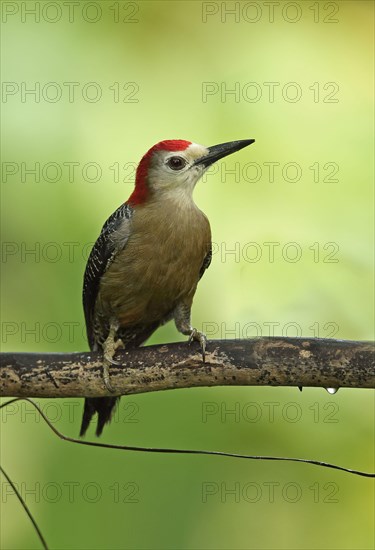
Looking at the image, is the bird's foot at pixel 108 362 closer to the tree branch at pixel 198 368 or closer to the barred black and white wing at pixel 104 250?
the tree branch at pixel 198 368

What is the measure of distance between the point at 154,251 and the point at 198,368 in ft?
2.92

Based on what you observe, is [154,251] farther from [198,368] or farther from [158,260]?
[198,368]

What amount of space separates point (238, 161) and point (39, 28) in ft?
4.76

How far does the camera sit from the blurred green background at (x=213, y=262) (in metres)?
4.25

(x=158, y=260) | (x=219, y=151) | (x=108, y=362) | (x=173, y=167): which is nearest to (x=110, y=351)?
(x=108, y=362)

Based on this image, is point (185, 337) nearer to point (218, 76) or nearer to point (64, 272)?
point (64, 272)

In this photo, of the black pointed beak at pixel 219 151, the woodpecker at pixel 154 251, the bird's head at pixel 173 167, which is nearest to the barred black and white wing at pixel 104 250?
the woodpecker at pixel 154 251

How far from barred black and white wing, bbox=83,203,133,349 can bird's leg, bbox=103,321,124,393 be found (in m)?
0.20

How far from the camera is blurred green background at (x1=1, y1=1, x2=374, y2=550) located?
4.25 meters

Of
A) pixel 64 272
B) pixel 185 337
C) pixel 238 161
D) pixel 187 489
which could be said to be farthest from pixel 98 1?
pixel 187 489

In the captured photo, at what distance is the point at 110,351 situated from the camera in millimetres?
3439

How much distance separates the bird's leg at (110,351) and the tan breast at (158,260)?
0.12 meters

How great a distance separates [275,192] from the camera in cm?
487

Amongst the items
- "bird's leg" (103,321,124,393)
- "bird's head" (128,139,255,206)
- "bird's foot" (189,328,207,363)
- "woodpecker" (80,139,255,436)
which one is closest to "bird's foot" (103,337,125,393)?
"bird's leg" (103,321,124,393)
